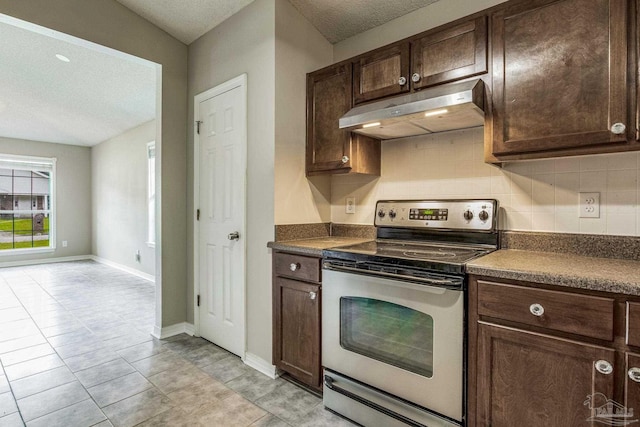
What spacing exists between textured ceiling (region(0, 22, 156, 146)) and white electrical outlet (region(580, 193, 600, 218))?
339 cm

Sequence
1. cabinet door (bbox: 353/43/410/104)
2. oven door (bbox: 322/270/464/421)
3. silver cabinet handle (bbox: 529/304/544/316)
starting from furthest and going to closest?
cabinet door (bbox: 353/43/410/104)
oven door (bbox: 322/270/464/421)
silver cabinet handle (bbox: 529/304/544/316)

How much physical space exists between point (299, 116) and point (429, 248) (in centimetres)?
134

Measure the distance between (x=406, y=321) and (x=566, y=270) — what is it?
707mm

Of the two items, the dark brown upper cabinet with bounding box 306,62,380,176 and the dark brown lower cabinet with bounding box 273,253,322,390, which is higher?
the dark brown upper cabinet with bounding box 306,62,380,176

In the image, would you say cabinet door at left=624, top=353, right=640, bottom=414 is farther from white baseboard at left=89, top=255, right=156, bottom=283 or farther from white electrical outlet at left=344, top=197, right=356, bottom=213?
white baseboard at left=89, top=255, right=156, bottom=283

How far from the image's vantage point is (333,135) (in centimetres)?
234

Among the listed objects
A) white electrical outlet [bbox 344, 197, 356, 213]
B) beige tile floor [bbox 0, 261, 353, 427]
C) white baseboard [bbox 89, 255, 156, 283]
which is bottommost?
beige tile floor [bbox 0, 261, 353, 427]

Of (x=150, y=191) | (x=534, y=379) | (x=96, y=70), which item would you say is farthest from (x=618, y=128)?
(x=150, y=191)

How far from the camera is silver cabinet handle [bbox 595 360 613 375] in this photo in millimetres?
1141

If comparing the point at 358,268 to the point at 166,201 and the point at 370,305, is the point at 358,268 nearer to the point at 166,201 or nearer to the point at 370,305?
the point at 370,305

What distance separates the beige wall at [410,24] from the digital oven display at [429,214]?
1.22 m

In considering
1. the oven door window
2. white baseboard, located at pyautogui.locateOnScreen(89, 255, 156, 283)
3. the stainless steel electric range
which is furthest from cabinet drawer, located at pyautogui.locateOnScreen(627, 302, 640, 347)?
white baseboard, located at pyautogui.locateOnScreen(89, 255, 156, 283)

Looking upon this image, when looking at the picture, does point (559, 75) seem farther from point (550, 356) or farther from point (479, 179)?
point (550, 356)

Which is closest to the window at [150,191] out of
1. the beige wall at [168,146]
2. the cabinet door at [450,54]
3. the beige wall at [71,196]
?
the beige wall at [168,146]
